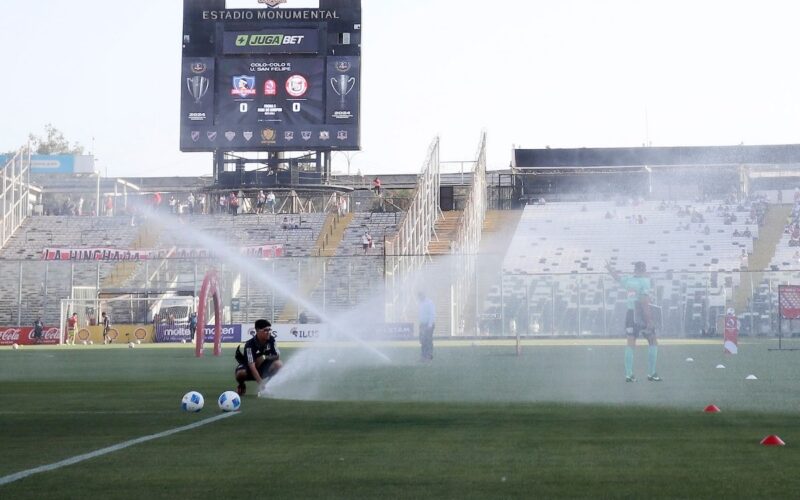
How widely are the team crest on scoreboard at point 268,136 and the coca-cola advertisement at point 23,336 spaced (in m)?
12.4

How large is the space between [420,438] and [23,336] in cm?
4313

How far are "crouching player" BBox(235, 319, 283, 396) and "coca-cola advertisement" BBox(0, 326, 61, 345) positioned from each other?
35.9 meters

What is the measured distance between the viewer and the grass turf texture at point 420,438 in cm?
753

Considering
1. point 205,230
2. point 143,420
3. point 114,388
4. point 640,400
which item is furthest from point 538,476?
point 205,230

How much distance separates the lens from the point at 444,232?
58.1 meters

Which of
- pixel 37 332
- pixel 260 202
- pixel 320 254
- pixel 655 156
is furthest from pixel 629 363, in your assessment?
pixel 655 156

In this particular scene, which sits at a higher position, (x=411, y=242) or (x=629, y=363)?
(x=411, y=242)

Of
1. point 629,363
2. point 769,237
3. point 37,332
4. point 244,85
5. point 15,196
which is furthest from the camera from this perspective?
point 15,196

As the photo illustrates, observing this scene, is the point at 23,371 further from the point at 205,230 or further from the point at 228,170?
the point at 205,230

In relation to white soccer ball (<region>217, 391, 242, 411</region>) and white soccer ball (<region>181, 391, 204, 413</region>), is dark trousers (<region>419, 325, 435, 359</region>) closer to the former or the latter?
white soccer ball (<region>217, 391, 242, 411</region>)

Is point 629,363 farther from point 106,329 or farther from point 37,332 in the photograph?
point 37,332

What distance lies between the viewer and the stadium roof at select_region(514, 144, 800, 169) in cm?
7144

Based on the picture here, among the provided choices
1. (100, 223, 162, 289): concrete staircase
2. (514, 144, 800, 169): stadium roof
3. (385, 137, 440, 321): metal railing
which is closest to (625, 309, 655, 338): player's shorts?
(385, 137, 440, 321): metal railing

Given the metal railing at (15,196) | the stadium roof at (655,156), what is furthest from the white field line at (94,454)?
the stadium roof at (655,156)
